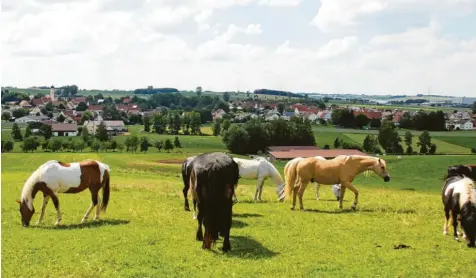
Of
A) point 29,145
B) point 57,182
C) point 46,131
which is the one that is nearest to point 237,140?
point 29,145

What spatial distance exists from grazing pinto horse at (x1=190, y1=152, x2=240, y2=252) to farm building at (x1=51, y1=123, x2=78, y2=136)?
12323cm

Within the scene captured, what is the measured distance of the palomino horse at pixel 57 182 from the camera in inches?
631

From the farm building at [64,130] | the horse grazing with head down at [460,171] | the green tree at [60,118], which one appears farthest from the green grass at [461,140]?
the green tree at [60,118]

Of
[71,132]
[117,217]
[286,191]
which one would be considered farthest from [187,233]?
[71,132]

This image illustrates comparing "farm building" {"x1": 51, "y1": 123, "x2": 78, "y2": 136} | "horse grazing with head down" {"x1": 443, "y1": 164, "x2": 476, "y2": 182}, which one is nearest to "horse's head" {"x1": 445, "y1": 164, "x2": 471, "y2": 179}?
"horse grazing with head down" {"x1": 443, "y1": 164, "x2": 476, "y2": 182}

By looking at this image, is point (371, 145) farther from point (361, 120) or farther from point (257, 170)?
point (257, 170)

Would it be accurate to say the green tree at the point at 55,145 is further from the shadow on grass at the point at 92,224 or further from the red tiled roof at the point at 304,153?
the shadow on grass at the point at 92,224

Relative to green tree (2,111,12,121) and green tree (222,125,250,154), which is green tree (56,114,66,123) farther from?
green tree (222,125,250,154)

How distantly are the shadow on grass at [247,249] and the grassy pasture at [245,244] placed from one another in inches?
1.1

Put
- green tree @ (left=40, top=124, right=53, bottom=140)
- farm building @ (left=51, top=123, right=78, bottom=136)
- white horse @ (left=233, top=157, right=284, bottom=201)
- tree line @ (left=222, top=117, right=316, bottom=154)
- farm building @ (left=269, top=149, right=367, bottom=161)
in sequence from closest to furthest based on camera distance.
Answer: white horse @ (left=233, top=157, right=284, bottom=201) → farm building @ (left=269, top=149, right=367, bottom=161) → tree line @ (left=222, top=117, right=316, bottom=154) → green tree @ (left=40, top=124, right=53, bottom=140) → farm building @ (left=51, top=123, right=78, bottom=136)

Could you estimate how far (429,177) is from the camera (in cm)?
6022

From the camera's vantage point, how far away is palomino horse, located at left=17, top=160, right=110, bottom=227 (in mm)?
16016

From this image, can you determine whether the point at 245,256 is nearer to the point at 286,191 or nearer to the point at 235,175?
the point at 235,175

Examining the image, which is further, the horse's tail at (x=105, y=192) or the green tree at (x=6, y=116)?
the green tree at (x=6, y=116)
